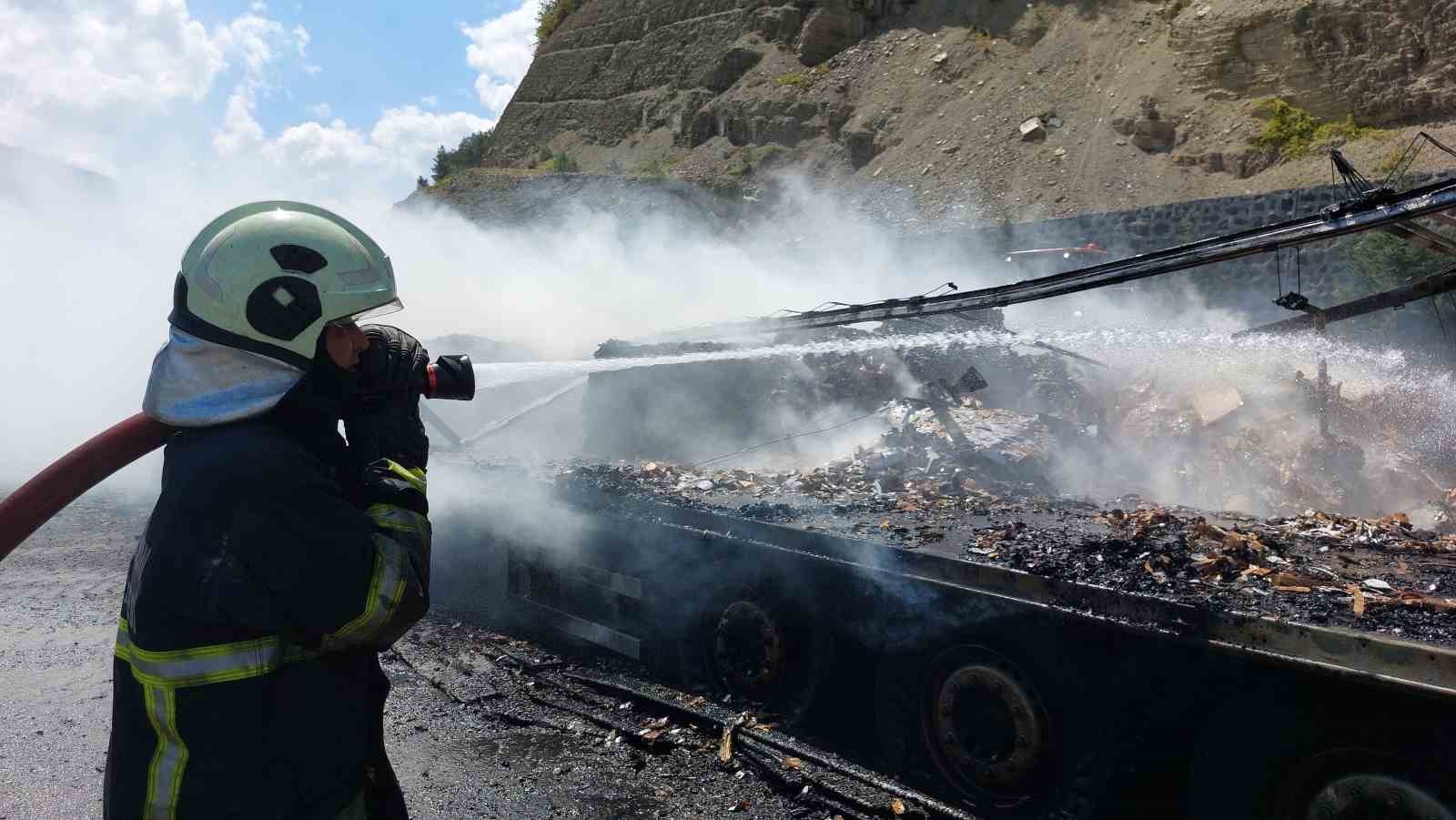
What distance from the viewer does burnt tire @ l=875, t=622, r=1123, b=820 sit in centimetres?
378

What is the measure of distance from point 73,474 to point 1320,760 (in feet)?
12.0

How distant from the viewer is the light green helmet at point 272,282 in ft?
6.15

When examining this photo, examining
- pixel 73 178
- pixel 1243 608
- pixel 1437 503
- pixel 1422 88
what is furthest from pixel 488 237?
pixel 1243 608

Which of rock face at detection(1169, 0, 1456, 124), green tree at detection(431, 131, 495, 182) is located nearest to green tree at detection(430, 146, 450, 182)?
green tree at detection(431, 131, 495, 182)

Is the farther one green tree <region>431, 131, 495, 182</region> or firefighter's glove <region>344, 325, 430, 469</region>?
green tree <region>431, 131, 495, 182</region>

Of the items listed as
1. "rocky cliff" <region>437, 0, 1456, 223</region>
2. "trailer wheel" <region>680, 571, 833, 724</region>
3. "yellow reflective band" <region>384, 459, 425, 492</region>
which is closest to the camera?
"yellow reflective band" <region>384, 459, 425, 492</region>

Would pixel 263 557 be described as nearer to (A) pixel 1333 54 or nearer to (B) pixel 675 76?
(A) pixel 1333 54

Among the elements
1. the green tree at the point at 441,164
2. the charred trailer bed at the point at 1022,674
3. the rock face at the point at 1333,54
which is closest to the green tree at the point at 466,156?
the green tree at the point at 441,164

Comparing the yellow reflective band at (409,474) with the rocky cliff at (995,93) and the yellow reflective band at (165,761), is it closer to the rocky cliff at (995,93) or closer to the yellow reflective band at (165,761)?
the yellow reflective band at (165,761)

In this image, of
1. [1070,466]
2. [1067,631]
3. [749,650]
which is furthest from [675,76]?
[1067,631]

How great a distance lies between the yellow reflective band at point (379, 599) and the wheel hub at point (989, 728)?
2919 millimetres

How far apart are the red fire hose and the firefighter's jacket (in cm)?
14

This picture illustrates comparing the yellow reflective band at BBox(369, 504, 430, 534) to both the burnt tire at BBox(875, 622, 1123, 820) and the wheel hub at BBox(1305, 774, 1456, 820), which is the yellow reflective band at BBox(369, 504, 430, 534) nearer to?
the burnt tire at BBox(875, 622, 1123, 820)

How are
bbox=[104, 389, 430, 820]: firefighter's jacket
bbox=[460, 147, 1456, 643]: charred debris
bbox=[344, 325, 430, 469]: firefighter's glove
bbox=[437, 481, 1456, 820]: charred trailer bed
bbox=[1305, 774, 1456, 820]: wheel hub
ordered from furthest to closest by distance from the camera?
bbox=[460, 147, 1456, 643]: charred debris < bbox=[437, 481, 1456, 820]: charred trailer bed < bbox=[1305, 774, 1456, 820]: wheel hub < bbox=[344, 325, 430, 469]: firefighter's glove < bbox=[104, 389, 430, 820]: firefighter's jacket
